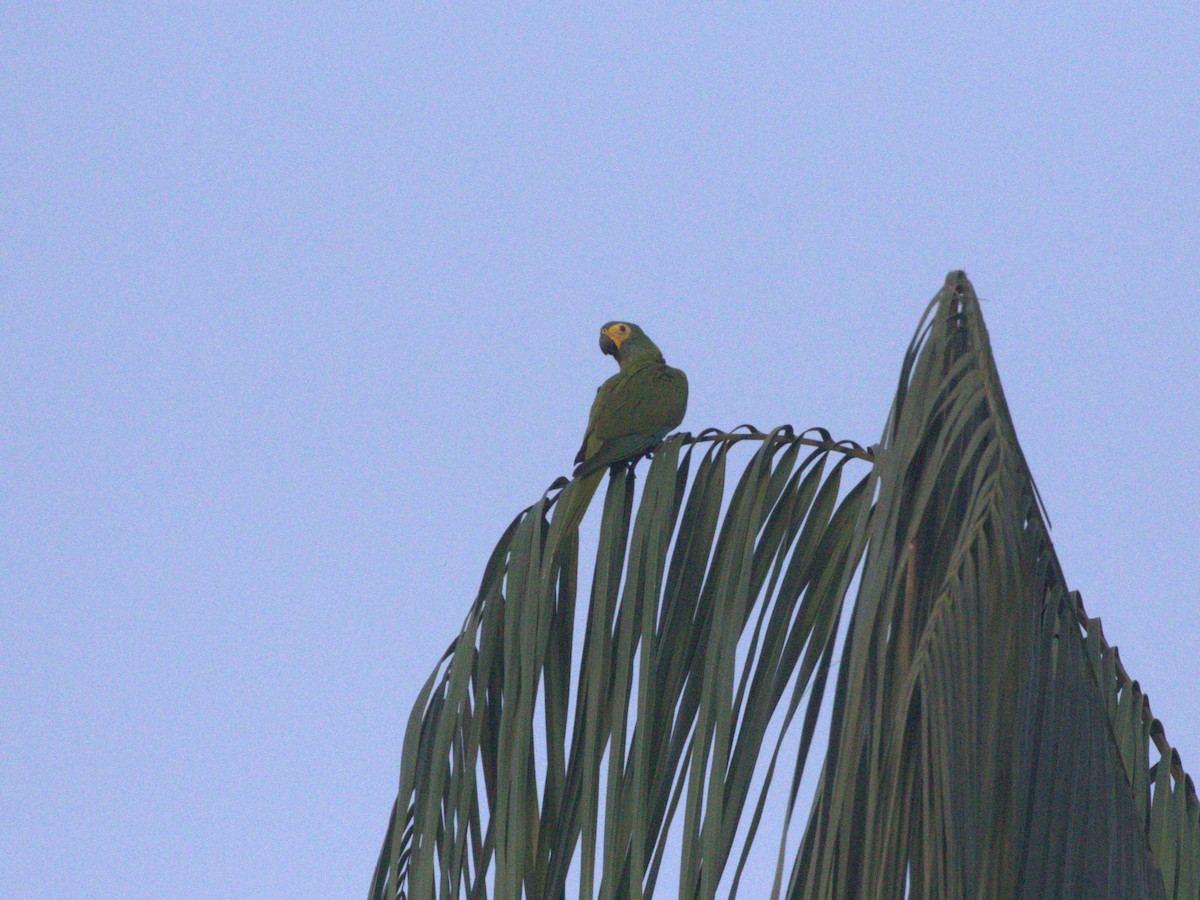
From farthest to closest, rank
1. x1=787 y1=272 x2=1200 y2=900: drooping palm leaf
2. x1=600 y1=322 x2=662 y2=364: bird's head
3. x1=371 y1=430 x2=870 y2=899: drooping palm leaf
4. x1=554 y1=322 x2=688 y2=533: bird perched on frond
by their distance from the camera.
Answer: x1=600 y1=322 x2=662 y2=364: bird's head < x1=554 y1=322 x2=688 y2=533: bird perched on frond < x1=371 y1=430 x2=870 y2=899: drooping palm leaf < x1=787 y1=272 x2=1200 y2=900: drooping palm leaf

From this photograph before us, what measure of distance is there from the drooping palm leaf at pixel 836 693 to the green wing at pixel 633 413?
97cm

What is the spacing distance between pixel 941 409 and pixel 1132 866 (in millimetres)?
660

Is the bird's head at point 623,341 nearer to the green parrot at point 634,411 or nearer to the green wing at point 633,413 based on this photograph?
the green parrot at point 634,411

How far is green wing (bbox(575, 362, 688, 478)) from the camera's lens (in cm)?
391

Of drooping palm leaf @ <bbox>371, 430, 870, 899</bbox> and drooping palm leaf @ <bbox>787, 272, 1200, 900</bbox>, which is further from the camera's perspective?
drooping palm leaf @ <bbox>371, 430, 870, 899</bbox>

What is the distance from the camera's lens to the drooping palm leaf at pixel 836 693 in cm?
158

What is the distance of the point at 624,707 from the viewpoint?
7.75ft

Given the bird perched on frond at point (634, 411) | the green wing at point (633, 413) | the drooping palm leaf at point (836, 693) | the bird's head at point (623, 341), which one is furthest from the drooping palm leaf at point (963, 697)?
the bird's head at point (623, 341)

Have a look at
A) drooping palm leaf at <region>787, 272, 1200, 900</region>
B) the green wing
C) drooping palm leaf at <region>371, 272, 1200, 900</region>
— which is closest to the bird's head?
the green wing

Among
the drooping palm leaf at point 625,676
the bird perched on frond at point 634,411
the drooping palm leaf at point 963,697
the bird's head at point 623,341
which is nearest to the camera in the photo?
the drooping palm leaf at point 963,697

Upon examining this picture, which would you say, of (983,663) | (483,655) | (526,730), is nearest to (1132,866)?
(983,663)

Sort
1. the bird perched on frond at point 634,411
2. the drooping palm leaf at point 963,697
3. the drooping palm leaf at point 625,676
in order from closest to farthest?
the drooping palm leaf at point 963,697 < the drooping palm leaf at point 625,676 < the bird perched on frond at point 634,411

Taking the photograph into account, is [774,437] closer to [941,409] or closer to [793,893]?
[941,409]

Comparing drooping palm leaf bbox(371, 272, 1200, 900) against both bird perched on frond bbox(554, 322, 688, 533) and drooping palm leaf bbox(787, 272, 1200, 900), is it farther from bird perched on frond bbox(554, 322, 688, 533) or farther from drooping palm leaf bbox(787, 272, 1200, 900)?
bird perched on frond bbox(554, 322, 688, 533)
